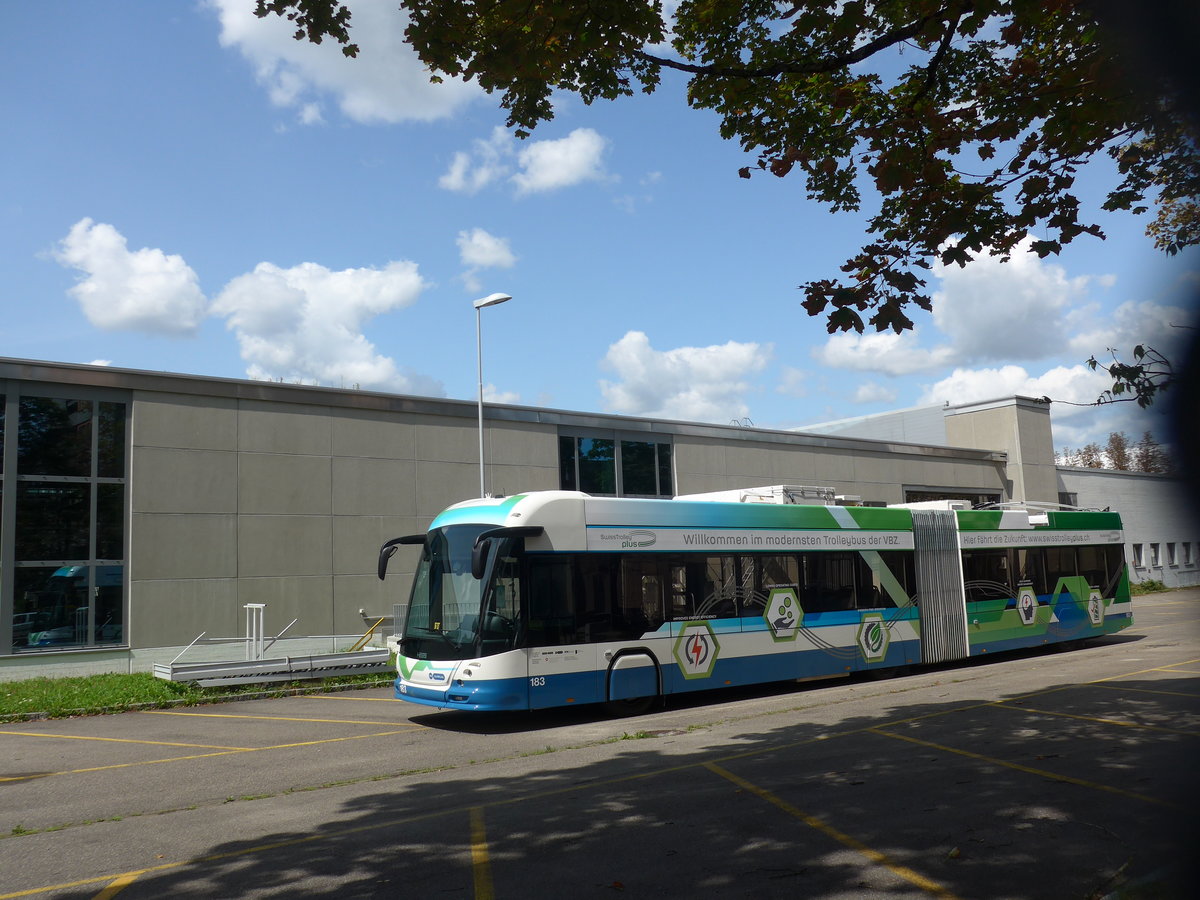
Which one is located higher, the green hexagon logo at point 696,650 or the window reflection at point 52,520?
the window reflection at point 52,520

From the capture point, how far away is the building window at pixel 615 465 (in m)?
27.4

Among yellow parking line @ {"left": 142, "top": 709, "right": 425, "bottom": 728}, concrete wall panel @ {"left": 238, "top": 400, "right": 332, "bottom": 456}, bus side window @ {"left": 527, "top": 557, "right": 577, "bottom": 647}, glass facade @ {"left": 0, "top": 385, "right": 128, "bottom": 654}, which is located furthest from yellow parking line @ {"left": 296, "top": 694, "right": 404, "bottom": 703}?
concrete wall panel @ {"left": 238, "top": 400, "right": 332, "bottom": 456}

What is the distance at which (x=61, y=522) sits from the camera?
19.2 metres

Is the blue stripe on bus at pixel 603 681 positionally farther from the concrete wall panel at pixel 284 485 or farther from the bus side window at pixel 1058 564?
the concrete wall panel at pixel 284 485

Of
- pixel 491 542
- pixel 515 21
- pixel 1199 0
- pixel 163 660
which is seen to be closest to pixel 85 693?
pixel 163 660

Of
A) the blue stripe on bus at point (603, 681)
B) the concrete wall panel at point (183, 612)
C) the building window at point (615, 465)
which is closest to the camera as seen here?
the blue stripe on bus at point (603, 681)

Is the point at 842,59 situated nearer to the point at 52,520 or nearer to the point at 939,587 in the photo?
the point at 939,587

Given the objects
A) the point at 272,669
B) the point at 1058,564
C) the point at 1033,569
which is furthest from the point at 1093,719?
the point at 272,669

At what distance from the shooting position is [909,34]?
24.8 ft

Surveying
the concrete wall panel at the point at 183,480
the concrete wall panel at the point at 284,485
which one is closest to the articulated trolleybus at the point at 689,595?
the concrete wall panel at the point at 284,485

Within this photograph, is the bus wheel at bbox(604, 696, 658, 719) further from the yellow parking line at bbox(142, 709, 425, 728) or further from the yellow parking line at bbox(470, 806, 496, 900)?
the yellow parking line at bbox(470, 806, 496, 900)

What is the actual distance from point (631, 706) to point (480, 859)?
7830 mm

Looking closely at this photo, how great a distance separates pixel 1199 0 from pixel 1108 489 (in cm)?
4858

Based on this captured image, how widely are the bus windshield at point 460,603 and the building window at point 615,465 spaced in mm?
13288
